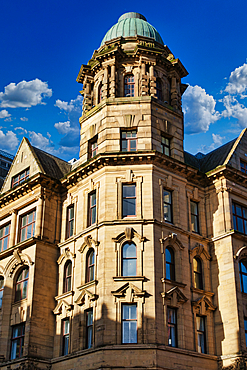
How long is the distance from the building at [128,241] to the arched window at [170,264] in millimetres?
99

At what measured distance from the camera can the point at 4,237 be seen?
143 feet

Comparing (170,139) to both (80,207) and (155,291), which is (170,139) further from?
(155,291)

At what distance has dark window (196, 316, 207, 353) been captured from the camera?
34.8 m

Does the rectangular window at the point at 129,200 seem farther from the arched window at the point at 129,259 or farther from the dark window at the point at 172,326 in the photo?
the dark window at the point at 172,326

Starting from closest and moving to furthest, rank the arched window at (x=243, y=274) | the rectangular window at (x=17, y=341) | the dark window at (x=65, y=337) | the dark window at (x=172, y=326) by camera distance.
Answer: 1. the dark window at (x=172, y=326)
2. the dark window at (x=65, y=337)
3. the rectangular window at (x=17, y=341)
4. the arched window at (x=243, y=274)

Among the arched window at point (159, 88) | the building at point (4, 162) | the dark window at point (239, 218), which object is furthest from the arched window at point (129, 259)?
the building at point (4, 162)

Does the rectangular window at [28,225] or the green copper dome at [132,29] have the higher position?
the green copper dome at [132,29]

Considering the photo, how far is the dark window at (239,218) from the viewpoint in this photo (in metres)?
39.2

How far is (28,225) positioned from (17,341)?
902 cm

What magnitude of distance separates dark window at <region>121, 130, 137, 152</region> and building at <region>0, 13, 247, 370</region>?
0.08m

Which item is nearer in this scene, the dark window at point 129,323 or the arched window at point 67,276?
the dark window at point 129,323

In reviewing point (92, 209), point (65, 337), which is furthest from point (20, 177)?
point (65, 337)

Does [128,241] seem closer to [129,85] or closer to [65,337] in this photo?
[65,337]

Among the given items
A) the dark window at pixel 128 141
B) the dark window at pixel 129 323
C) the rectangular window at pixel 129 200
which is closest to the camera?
the dark window at pixel 129 323
